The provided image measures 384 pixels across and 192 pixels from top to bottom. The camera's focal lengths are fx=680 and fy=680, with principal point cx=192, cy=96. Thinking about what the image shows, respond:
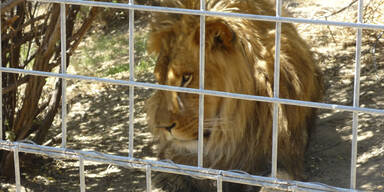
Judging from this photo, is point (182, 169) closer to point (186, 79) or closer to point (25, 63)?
point (186, 79)

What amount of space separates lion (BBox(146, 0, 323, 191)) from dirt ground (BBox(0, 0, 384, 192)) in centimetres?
36

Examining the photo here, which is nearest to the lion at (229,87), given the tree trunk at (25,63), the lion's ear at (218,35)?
the lion's ear at (218,35)

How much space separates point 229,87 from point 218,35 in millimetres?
289

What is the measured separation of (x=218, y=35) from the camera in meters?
3.49

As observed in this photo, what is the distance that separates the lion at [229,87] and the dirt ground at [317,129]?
36cm

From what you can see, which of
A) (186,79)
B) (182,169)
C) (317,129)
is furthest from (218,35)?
(317,129)

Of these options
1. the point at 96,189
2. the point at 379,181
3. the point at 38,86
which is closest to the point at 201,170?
the point at 379,181

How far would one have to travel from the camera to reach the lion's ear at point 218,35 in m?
3.43

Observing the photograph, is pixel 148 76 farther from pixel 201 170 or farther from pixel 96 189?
pixel 201 170

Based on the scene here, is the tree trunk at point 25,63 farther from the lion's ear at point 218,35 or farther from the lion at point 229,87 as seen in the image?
the lion's ear at point 218,35

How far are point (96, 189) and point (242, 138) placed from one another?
96 cm

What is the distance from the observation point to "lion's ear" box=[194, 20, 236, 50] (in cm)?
343

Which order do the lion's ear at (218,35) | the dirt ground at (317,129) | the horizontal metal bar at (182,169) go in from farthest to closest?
the dirt ground at (317,129)
the lion's ear at (218,35)
the horizontal metal bar at (182,169)

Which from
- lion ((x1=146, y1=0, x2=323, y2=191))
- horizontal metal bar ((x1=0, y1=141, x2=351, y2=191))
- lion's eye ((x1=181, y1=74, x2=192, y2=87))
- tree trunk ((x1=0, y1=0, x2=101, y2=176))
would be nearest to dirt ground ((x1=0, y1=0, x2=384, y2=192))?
tree trunk ((x1=0, y1=0, x2=101, y2=176))
